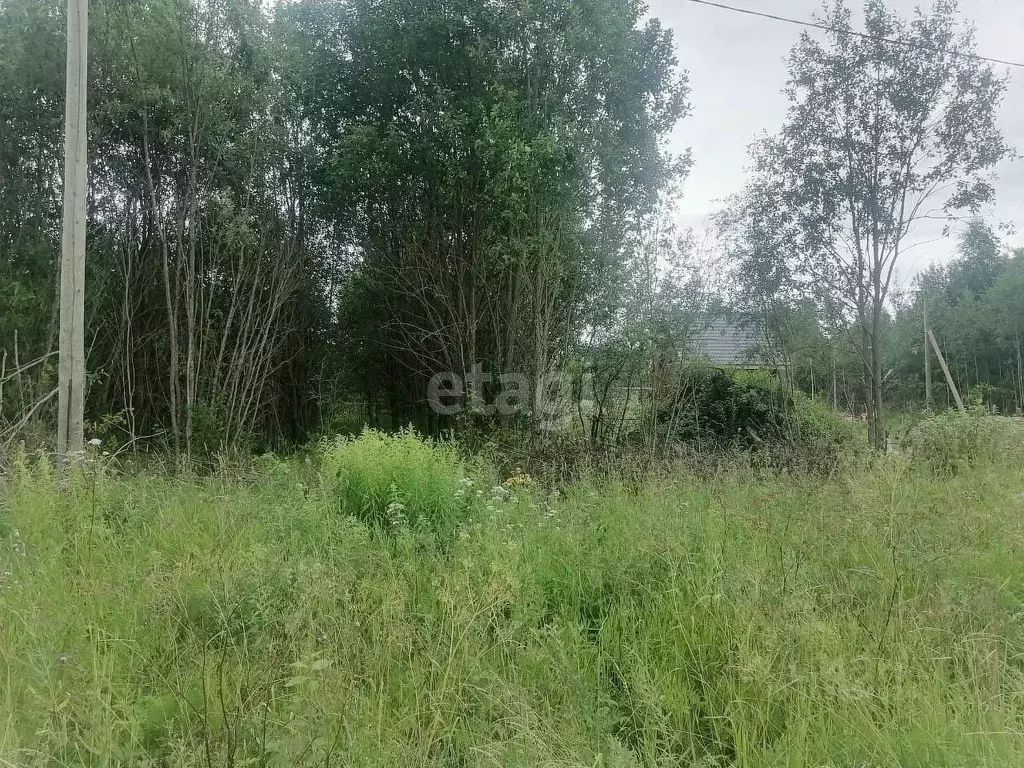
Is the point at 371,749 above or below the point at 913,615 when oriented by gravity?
below

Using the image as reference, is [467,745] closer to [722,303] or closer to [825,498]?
[825,498]

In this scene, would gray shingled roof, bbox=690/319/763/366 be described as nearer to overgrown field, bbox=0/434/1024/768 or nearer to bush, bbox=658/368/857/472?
bush, bbox=658/368/857/472

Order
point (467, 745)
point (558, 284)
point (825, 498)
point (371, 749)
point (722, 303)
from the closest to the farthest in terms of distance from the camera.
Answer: point (371, 749) → point (467, 745) → point (825, 498) → point (558, 284) → point (722, 303)

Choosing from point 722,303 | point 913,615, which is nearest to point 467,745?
point 913,615

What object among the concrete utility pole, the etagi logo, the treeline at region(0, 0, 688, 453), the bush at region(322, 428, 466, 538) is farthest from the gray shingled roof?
the concrete utility pole

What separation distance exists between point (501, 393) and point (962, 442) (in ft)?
17.1

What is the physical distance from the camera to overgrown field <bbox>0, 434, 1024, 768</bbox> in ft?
5.61

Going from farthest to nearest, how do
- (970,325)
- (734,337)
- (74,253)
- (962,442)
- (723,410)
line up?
1. (970,325)
2. (734,337)
3. (723,410)
4. (962,442)
5. (74,253)

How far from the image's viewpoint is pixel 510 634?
89.4 inches

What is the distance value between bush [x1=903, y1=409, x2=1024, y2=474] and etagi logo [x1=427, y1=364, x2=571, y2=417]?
163 inches

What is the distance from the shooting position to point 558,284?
8086 mm

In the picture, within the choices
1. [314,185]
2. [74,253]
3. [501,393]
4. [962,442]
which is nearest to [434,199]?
[314,185]

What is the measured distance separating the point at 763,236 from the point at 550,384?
368 centimetres

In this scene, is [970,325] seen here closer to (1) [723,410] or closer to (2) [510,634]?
(1) [723,410]
